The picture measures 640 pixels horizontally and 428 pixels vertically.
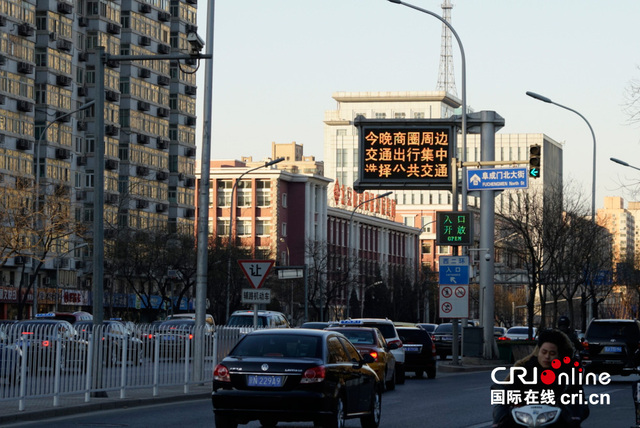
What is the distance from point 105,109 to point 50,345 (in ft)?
237

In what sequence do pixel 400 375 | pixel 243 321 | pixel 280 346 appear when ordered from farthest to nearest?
pixel 243 321
pixel 400 375
pixel 280 346

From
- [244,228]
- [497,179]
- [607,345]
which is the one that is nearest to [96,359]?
[607,345]

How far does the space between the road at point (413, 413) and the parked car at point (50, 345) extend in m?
1.02

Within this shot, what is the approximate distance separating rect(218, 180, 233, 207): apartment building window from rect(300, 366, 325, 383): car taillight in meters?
117

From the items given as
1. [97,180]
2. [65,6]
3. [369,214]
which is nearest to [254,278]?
[97,180]

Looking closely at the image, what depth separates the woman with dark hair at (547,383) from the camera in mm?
8734

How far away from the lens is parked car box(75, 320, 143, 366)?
2177 centimetres

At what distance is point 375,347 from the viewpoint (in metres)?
26.9

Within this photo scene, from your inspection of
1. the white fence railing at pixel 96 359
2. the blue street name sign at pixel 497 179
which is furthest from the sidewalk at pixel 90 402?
the blue street name sign at pixel 497 179

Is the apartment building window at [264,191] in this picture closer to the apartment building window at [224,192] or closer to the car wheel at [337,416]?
the apartment building window at [224,192]

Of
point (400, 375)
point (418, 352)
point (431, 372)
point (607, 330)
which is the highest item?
point (607, 330)

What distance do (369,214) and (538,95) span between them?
95.2 metres

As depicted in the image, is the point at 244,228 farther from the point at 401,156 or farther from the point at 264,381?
the point at 264,381

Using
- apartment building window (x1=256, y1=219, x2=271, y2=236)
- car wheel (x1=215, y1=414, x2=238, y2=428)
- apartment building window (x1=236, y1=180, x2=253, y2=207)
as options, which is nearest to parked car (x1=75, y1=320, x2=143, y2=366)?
car wheel (x1=215, y1=414, x2=238, y2=428)
